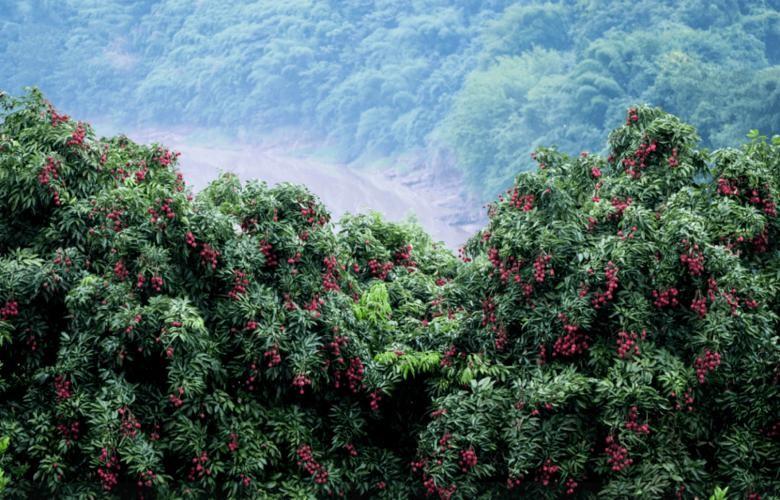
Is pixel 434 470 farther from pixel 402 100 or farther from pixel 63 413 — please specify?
pixel 402 100

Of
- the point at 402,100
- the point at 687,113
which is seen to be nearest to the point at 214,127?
the point at 402,100

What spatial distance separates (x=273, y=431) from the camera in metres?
7.33

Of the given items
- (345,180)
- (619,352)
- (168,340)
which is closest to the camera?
(168,340)

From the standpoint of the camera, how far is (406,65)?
5275cm

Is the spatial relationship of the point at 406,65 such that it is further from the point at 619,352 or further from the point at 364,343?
the point at 619,352

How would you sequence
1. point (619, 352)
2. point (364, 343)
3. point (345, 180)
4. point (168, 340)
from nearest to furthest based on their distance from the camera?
point (168, 340)
point (619, 352)
point (364, 343)
point (345, 180)

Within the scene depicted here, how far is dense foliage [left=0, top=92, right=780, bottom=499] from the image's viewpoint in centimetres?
686

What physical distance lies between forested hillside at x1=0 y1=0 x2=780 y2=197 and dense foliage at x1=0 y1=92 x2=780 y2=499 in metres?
31.8

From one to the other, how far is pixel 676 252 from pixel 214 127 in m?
49.1

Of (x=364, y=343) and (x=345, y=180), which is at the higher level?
(x=364, y=343)

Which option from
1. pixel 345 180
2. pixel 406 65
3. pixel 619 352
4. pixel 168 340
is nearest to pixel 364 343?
pixel 168 340

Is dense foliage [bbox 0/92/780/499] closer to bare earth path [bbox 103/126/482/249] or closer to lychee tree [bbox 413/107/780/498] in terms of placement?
lychee tree [bbox 413/107/780/498]

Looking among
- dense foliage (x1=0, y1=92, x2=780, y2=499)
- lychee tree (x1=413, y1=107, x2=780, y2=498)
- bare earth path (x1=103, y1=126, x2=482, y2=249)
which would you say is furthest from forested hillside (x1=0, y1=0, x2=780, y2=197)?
dense foliage (x1=0, y1=92, x2=780, y2=499)

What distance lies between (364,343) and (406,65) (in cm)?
4608
